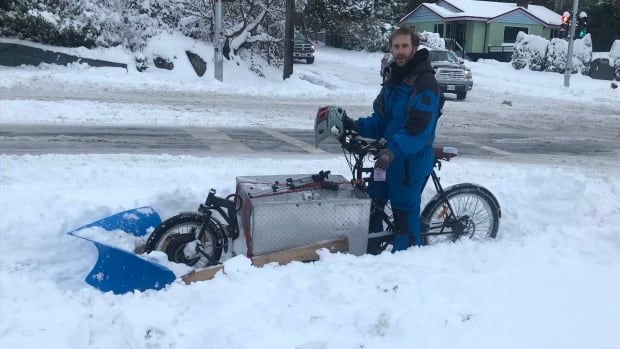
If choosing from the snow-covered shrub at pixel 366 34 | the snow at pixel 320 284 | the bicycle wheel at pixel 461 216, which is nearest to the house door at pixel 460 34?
the snow-covered shrub at pixel 366 34

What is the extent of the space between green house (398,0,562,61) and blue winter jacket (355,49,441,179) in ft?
140

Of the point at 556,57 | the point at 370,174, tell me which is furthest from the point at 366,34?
the point at 370,174

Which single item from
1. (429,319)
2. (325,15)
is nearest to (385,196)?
(429,319)

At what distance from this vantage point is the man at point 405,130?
415 centimetres

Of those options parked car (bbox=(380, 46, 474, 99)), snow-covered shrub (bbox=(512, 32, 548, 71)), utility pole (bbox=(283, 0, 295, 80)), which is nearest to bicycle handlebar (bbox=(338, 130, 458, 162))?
parked car (bbox=(380, 46, 474, 99))

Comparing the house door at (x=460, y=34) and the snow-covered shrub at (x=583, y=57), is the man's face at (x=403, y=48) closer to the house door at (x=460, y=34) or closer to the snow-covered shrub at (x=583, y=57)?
the snow-covered shrub at (x=583, y=57)

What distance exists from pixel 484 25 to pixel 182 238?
4512 cm

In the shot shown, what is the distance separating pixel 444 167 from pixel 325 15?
121 feet

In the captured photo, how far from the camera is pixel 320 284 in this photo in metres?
3.72

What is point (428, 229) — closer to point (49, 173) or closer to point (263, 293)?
point (263, 293)

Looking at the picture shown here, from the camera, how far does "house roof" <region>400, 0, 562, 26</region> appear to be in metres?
45.2

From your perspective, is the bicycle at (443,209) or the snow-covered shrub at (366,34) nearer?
the bicycle at (443,209)

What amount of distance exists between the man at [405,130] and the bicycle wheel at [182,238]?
4.28 ft

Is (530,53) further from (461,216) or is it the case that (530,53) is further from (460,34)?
(461,216)
